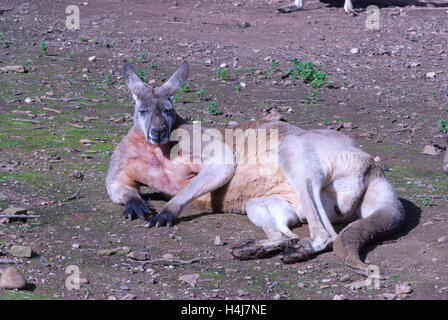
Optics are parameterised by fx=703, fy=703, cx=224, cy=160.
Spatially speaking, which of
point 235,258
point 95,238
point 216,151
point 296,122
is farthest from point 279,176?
point 296,122

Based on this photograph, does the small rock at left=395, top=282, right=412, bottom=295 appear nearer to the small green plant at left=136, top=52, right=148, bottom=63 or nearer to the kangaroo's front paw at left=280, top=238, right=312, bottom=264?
the kangaroo's front paw at left=280, top=238, right=312, bottom=264

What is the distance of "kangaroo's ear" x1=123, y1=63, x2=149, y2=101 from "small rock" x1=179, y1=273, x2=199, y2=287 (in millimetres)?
1915

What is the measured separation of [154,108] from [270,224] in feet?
4.19

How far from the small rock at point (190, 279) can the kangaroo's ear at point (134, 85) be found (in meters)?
1.91

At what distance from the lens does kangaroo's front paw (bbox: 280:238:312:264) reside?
14.0 feet

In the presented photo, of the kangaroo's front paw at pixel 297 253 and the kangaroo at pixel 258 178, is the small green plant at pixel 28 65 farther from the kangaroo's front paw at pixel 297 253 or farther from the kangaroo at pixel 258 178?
the kangaroo's front paw at pixel 297 253

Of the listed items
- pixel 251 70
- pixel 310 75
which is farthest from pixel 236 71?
pixel 310 75

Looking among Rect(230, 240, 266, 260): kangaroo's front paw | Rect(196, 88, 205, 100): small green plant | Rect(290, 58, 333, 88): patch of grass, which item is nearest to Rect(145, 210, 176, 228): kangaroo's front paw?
Rect(230, 240, 266, 260): kangaroo's front paw

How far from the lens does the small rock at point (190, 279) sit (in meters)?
3.94

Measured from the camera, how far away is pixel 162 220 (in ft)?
16.1

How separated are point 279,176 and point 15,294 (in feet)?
7.23

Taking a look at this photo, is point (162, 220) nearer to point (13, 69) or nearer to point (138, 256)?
point (138, 256)

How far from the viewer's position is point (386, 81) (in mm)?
9312

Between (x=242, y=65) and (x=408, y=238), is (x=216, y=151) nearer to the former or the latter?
(x=408, y=238)
